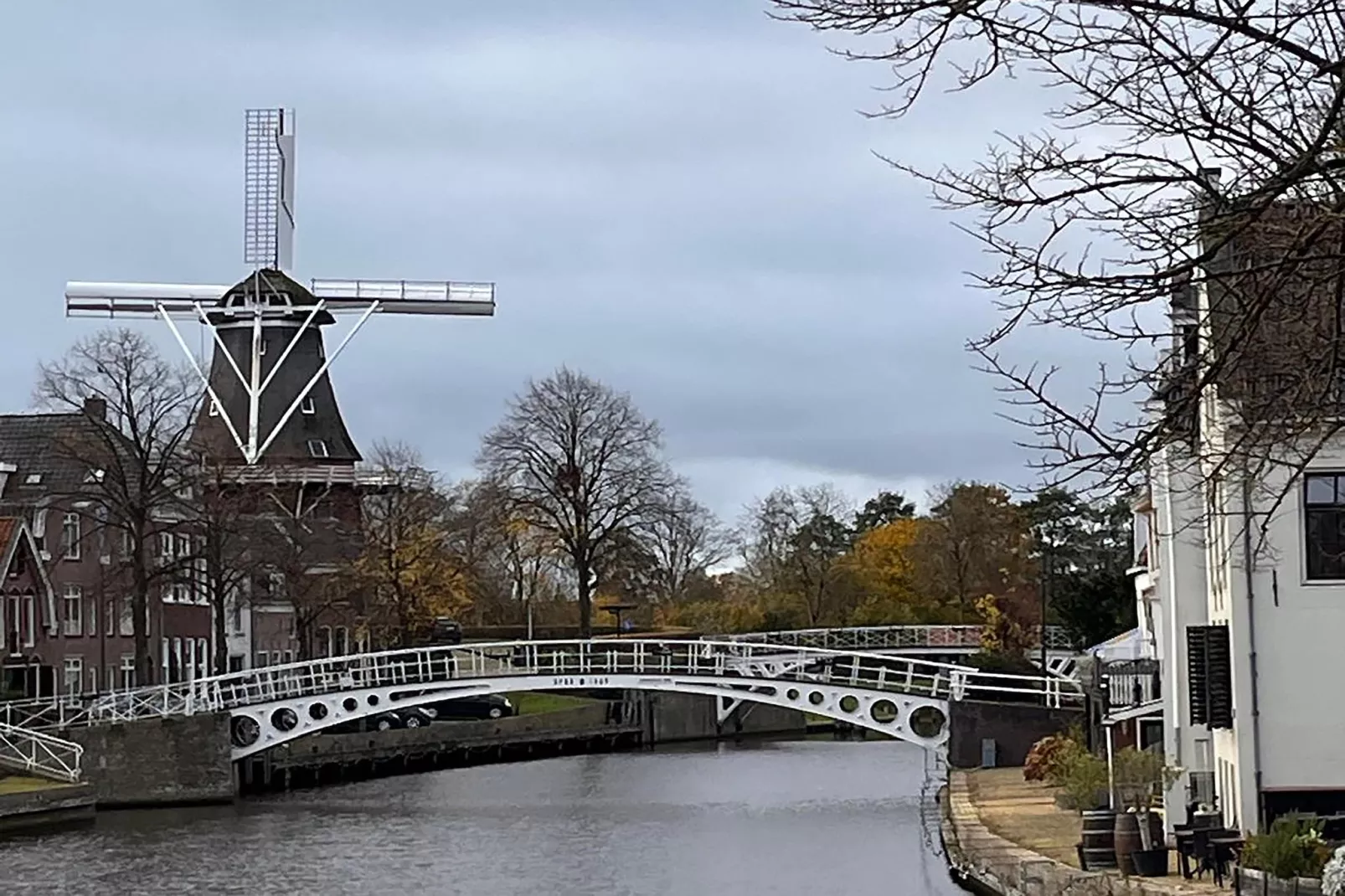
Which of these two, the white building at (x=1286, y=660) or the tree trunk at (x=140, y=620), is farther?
the tree trunk at (x=140, y=620)

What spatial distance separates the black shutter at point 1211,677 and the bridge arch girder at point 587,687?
19853 mm

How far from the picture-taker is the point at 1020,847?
27.2 metres

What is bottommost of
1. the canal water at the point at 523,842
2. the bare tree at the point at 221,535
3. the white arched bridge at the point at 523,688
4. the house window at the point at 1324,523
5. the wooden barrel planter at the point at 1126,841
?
the canal water at the point at 523,842

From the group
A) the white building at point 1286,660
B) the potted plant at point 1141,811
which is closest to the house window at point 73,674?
the potted plant at point 1141,811

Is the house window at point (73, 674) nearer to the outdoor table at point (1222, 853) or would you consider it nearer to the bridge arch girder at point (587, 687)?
the bridge arch girder at point (587, 687)

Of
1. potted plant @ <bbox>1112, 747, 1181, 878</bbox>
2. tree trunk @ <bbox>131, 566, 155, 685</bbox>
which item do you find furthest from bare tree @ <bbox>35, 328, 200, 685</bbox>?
potted plant @ <bbox>1112, 747, 1181, 878</bbox>

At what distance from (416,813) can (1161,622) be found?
17.8m

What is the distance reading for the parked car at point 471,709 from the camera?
65.6 meters

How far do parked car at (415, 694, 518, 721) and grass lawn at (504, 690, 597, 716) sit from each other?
3.33ft

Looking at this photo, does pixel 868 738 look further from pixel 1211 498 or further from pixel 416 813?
pixel 1211 498

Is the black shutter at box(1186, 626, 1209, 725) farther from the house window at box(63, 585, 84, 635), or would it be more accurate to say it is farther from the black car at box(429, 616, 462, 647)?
the black car at box(429, 616, 462, 647)

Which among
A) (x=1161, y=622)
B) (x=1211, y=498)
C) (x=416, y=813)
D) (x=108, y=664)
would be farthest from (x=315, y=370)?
(x=1211, y=498)

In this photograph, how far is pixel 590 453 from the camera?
70.8 meters

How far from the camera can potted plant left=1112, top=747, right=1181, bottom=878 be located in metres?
22.3
